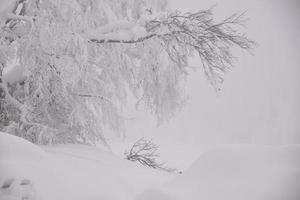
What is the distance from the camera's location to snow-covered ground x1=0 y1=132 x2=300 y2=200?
10.3 ft

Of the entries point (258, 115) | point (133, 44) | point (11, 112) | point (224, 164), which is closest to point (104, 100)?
point (133, 44)

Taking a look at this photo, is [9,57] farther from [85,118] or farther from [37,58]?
[85,118]

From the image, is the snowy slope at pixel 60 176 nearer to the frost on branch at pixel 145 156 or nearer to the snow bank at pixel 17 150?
the snow bank at pixel 17 150

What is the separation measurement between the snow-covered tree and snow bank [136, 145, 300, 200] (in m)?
2.64

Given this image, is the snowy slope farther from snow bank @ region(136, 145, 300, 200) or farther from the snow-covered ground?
snow bank @ region(136, 145, 300, 200)

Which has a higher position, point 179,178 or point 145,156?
point 179,178

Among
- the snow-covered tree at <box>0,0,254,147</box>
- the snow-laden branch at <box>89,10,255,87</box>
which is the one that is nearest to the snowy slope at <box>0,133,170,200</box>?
the snow-covered tree at <box>0,0,254,147</box>

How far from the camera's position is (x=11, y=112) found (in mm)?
6164

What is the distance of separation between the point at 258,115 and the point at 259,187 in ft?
323

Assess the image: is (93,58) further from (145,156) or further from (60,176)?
(60,176)

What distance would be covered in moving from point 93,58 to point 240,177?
386cm

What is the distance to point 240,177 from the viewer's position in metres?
3.42

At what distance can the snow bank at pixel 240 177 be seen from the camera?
3164 mm

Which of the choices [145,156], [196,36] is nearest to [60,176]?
[196,36]
